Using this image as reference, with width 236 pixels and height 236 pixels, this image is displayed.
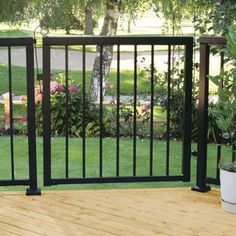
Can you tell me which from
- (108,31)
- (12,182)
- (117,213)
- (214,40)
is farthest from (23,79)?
(117,213)

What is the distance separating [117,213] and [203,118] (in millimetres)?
814

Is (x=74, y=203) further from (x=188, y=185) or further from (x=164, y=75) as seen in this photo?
(x=164, y=75)

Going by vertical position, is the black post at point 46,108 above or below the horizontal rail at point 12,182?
above

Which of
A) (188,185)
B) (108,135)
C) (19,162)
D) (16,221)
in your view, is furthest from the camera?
(108,135)

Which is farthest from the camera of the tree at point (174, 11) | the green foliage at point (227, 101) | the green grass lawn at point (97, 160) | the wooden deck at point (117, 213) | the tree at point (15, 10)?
the tree at point (174, 11)

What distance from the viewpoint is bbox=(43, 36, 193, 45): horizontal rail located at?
124 inches

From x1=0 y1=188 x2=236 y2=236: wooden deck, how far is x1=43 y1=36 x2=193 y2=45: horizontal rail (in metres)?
0.91

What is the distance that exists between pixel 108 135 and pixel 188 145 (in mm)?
3393

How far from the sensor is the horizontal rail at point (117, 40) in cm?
316

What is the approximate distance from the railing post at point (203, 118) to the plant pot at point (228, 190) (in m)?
0.33

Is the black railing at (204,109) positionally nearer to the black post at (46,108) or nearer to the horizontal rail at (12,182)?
the black post at (46,108)

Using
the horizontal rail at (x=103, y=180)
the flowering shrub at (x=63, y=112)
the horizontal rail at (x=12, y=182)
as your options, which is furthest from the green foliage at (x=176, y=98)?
the horizontal rail at (x=12, y=182)

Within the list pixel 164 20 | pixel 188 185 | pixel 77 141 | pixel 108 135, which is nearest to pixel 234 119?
pixel 188 185

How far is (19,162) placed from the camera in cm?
485
